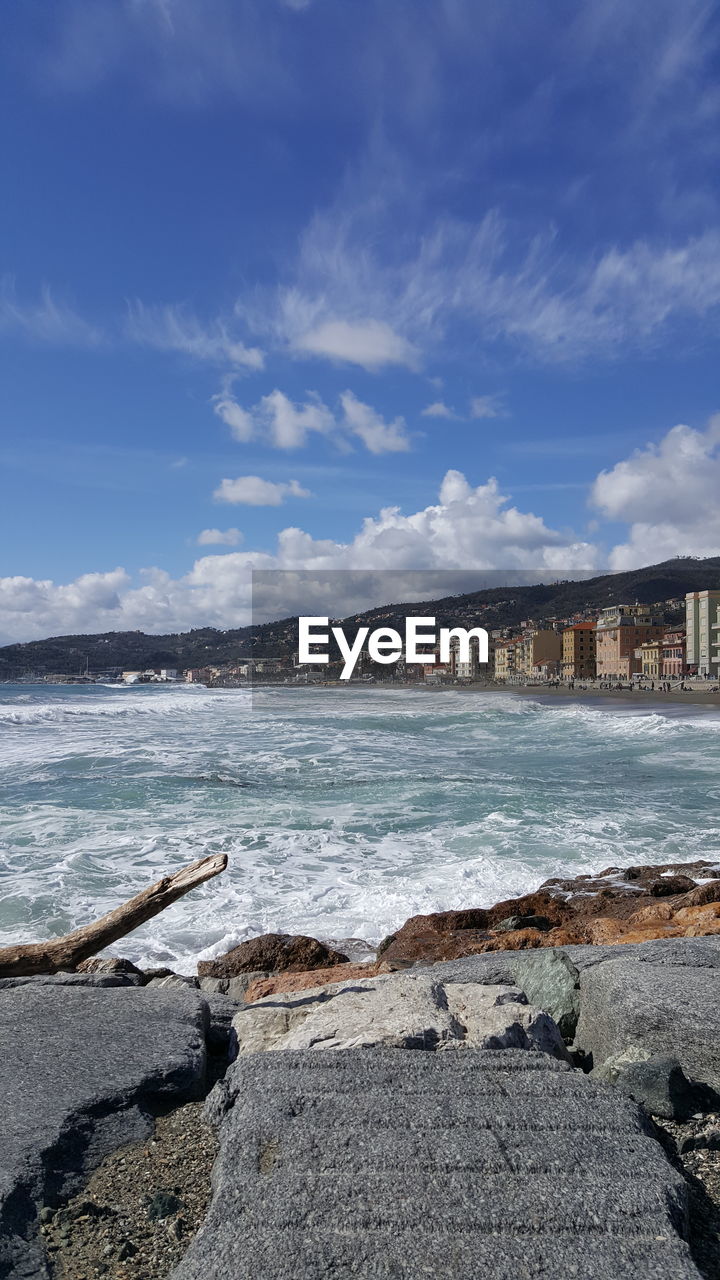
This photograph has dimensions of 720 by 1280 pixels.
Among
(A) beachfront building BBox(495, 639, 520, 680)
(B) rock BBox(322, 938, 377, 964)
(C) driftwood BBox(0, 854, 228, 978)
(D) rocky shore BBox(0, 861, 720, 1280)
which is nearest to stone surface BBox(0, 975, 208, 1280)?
(D) rocky shore BBox(0, 861, 720, 1280)

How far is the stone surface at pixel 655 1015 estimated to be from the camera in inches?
117

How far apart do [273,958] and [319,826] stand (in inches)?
217

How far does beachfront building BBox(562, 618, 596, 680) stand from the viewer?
101812 mm

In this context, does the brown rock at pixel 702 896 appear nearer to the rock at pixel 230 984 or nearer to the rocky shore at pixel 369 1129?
the rocky shore at pixel 369 1129

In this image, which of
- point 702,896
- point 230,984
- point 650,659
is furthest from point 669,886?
point 650,659

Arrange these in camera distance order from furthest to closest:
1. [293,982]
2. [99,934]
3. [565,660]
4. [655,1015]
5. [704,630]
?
[565,660] → [704,630] → [99,934] → [293,982] → [655,1015]

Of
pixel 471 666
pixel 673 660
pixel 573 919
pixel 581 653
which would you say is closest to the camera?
pixel 573 919

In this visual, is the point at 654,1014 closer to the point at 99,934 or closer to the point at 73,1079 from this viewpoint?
the point at 73,1079

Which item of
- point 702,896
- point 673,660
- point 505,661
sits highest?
point 673,660

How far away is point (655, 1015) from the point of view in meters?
3.08

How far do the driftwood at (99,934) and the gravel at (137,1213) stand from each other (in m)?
1.87

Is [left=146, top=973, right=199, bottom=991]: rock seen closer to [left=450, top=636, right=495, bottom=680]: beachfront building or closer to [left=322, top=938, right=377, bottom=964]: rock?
[left=322, top=938, right=377, bottom=964]: rock

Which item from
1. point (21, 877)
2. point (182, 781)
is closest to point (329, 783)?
point (182, 781)

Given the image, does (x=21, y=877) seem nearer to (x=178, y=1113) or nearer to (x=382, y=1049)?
(x=178, y=1113)
